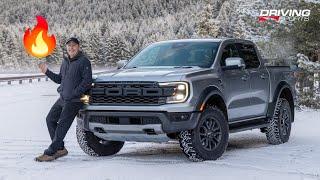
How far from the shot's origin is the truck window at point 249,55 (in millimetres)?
10469

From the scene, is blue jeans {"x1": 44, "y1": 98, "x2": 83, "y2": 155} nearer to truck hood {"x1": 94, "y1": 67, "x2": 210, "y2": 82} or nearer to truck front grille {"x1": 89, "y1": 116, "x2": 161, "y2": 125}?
truck front grille {"x1": 89, "y1": 116, "x2": 161, "y2": 125}

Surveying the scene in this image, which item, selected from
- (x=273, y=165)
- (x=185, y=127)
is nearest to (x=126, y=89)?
(x=185, y=127)

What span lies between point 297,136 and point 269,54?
9799 mm

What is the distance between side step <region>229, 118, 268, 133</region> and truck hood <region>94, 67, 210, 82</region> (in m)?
1.23

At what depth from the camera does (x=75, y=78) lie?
28.7 feet

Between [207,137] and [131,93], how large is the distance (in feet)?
4.16

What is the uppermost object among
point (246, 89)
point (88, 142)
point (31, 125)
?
point (246, 89)

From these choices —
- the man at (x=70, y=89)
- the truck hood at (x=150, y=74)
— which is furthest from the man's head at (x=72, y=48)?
the truck hood at (x=150, y=74)

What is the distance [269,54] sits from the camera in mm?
21828

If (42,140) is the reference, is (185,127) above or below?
above

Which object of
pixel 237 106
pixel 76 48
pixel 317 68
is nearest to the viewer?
pixel 76 48

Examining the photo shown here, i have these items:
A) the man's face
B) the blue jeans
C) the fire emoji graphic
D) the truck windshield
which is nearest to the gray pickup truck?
the truck windshield

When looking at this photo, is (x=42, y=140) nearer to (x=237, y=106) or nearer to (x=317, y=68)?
(x=237, y=106)

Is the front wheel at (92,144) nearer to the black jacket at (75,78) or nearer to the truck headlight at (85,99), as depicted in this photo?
the truck headlight at (85,99)
